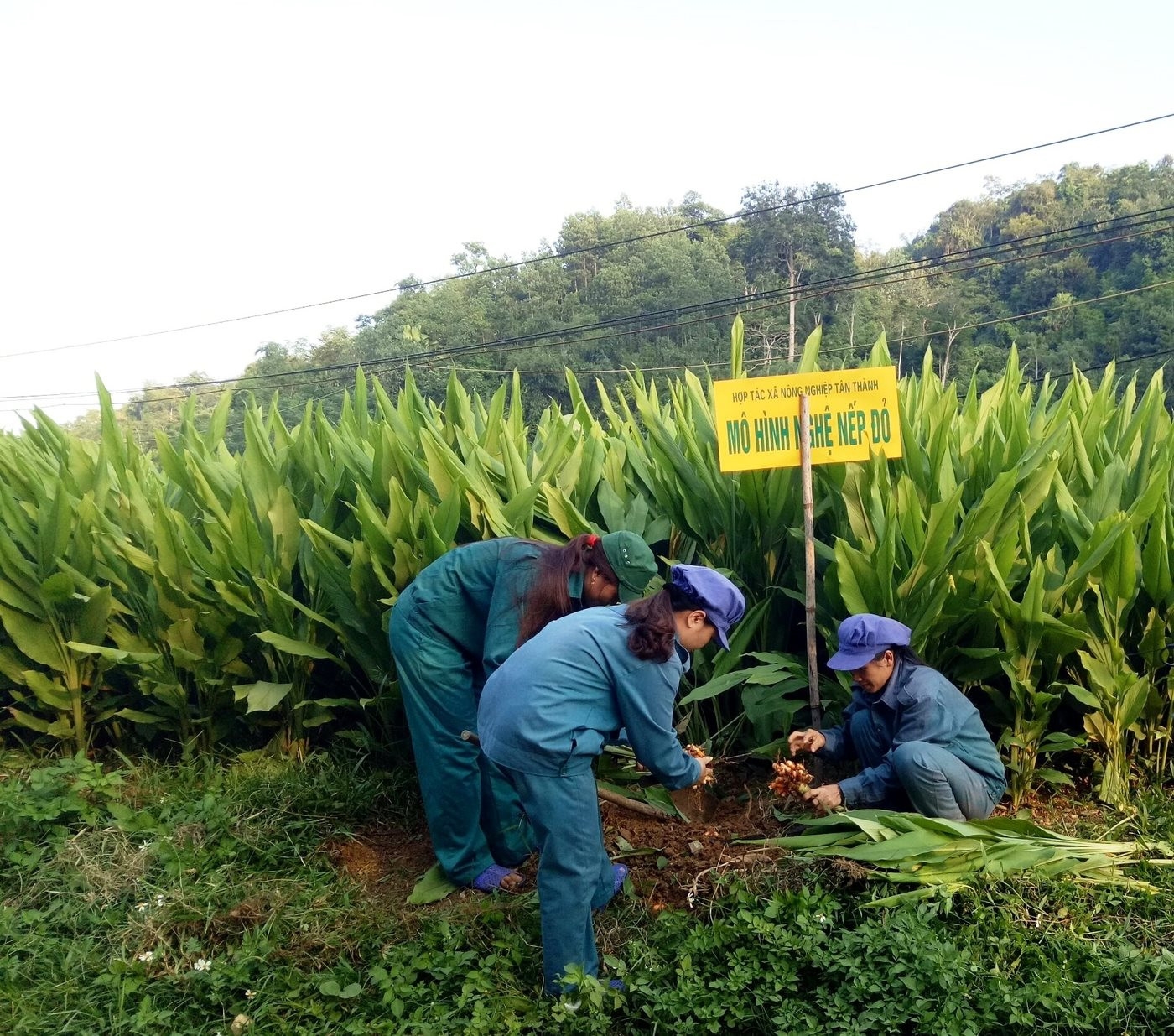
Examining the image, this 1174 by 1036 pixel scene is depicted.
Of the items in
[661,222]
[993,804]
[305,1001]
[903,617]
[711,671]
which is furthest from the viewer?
[661,222]

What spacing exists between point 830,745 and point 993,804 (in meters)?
0.49

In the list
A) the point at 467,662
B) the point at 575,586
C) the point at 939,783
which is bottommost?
the point at 939,783

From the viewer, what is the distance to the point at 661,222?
178 feet

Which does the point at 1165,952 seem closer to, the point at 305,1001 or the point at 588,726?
the point at 588,726

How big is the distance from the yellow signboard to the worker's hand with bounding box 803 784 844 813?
1.06 meters

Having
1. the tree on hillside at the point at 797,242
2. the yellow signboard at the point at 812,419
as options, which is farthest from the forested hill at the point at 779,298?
the yellow signboard at the point at 812,419

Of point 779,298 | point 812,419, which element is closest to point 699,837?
point 812,419

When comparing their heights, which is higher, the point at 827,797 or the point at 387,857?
the point at 827,797

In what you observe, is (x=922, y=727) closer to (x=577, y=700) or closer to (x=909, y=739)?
(x=909, y=739)

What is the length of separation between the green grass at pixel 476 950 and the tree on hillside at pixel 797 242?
4383 centimetres

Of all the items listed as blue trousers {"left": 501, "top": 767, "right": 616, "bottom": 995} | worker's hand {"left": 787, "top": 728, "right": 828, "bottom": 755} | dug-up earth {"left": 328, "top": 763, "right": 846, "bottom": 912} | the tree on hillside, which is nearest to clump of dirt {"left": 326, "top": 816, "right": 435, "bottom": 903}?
dug-up earth {"left": 328, "top": 763, "right": 846, "bottom": 912}

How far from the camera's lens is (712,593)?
8.57 feet

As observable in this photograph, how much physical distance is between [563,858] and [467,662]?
825 mm

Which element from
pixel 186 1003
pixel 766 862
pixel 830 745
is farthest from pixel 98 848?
pixel 830 745
